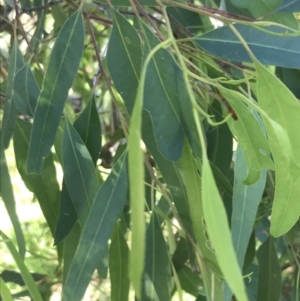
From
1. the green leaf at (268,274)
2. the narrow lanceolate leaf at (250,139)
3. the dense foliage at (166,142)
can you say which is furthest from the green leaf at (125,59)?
the green leaf at (268,274)

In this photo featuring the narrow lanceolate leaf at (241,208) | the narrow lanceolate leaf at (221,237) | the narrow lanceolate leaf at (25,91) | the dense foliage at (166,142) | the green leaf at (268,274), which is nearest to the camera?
the narrow lanceolate leaf at (221,237)

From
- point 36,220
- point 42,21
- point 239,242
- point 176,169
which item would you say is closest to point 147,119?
point 176,169

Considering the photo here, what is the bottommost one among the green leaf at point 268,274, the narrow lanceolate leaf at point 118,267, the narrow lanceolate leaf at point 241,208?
the green leaf at point 268,274

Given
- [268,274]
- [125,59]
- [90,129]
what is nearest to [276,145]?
[125,59]

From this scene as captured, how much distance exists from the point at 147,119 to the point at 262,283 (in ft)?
1.28

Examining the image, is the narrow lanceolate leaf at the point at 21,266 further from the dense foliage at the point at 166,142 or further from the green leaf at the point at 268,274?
the green leaf at the point at 268,274

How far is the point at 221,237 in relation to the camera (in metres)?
0.25

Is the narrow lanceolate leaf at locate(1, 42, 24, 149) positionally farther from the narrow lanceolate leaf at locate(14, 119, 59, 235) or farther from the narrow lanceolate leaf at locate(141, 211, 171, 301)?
the narrow lanceolate leaf at locate(141, 211, 171, 301)

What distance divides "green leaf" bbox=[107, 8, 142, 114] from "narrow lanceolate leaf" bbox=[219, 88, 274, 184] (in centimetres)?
10

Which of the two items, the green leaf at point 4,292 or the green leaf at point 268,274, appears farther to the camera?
the green leaf at point 268,274

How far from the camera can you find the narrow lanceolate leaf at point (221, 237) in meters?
0.23

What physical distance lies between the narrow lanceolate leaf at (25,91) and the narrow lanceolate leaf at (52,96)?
0.27ft

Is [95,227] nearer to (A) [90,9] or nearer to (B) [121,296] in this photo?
(B) [121,296]

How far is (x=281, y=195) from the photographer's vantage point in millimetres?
394
